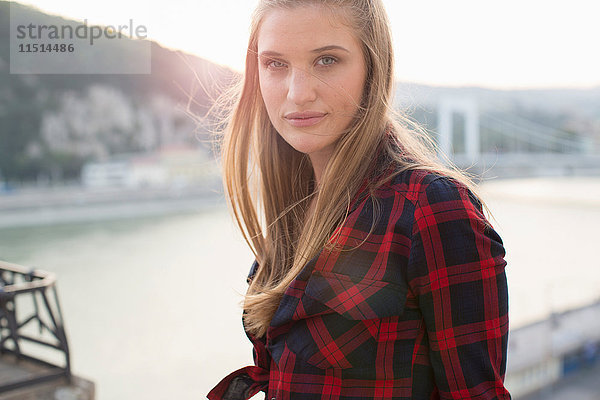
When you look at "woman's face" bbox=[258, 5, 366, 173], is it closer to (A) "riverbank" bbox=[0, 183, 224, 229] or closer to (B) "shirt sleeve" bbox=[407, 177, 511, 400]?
(B) "shirt sleeve" bbox=[407, 177, 511, 400]

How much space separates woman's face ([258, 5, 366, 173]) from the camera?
51 centimetres

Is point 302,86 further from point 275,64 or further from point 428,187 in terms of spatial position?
point 428,187

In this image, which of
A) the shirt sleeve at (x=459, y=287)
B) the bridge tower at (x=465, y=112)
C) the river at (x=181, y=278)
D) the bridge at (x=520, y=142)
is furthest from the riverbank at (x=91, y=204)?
the shirt sleeve at (x=459, y=287)

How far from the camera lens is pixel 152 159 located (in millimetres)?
12273

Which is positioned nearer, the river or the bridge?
the river

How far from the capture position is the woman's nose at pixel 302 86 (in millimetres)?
517

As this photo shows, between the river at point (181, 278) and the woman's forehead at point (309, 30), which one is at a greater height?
the woman's forehead at point (309, 30)

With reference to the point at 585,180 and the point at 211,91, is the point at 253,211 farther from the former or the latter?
the point at 585,180

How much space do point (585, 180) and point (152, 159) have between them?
390 inches

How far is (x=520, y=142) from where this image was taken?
16703mm

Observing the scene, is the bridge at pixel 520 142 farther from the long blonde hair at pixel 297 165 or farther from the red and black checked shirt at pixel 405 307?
the red and black checked shirt at pixel 405 307

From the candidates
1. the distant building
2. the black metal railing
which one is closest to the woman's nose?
the black metal railing

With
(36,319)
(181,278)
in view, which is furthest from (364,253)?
(181,278)

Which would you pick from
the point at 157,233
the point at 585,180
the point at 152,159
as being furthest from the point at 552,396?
the point at 152,159
